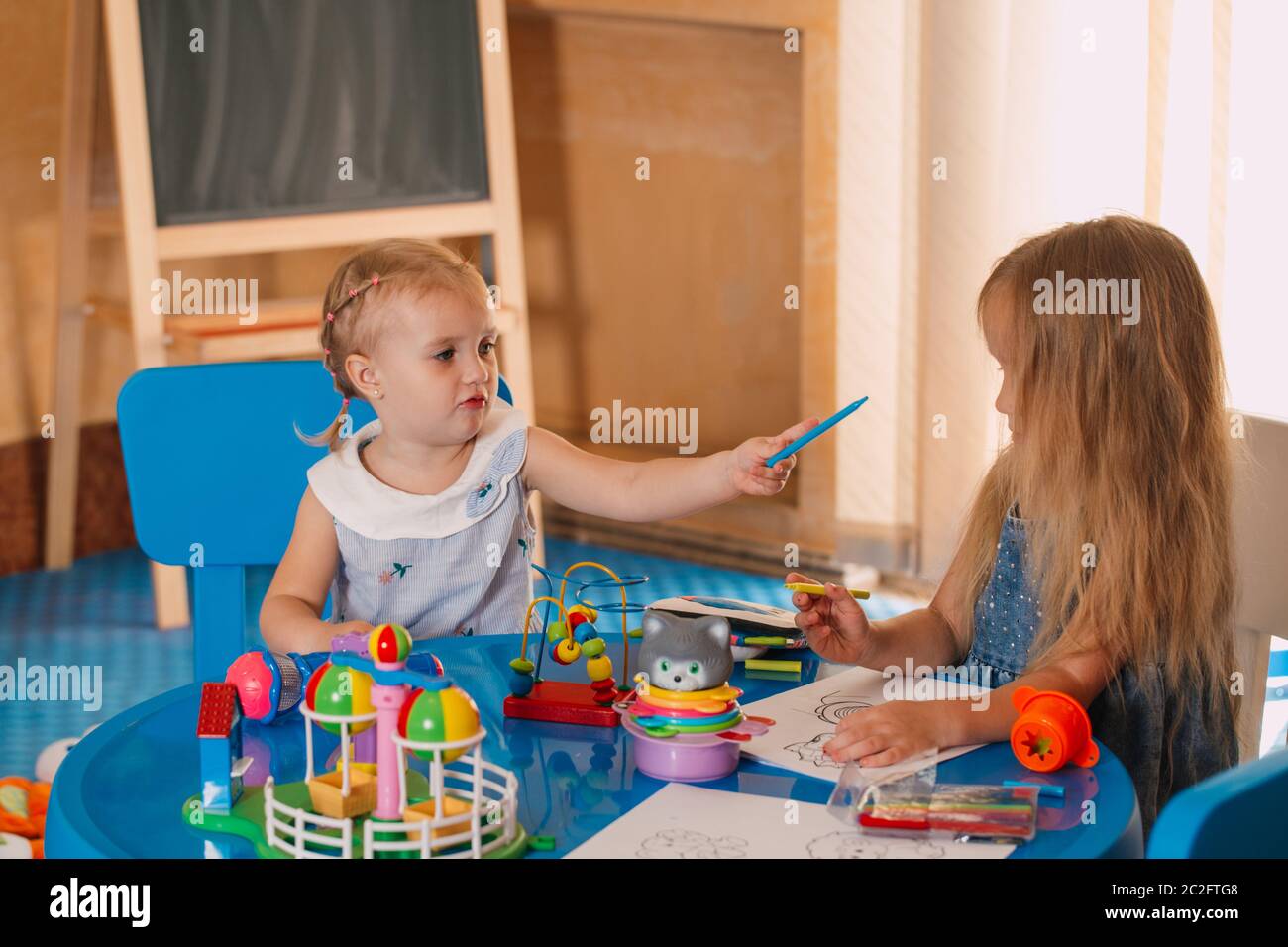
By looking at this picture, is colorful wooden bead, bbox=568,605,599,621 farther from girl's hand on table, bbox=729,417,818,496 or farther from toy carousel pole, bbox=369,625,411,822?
toy carousel pole, bbox=369,625,411,822

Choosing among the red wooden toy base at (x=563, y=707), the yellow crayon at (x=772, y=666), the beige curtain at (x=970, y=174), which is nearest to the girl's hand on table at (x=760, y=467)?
the yellow crayon at (x=772, y=666)

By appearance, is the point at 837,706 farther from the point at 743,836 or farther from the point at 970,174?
the point at 970,174

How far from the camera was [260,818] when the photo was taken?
31.9 inches

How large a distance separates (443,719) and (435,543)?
60 cm

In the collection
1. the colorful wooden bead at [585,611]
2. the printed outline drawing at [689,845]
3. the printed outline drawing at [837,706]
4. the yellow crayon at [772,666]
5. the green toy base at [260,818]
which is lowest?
the printed outline drawing at [837,706]

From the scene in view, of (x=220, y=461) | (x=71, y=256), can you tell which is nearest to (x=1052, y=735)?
(x=220, y=461)

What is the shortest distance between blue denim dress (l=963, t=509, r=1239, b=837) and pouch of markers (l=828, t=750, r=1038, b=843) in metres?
0.33

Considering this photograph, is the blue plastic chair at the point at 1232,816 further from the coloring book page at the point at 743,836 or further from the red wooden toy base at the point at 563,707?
the red wooden toy base at the point at 563,707

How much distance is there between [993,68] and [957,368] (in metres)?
0.53

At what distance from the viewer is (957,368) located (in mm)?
2686

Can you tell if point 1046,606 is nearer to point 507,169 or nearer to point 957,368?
point 957,368

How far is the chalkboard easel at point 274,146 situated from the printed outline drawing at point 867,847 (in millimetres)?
2030

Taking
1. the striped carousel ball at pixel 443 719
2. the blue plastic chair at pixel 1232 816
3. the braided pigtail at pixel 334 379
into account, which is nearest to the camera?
the blue plastic chair at pixel 1232 816

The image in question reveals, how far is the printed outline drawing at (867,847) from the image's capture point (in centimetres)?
77
